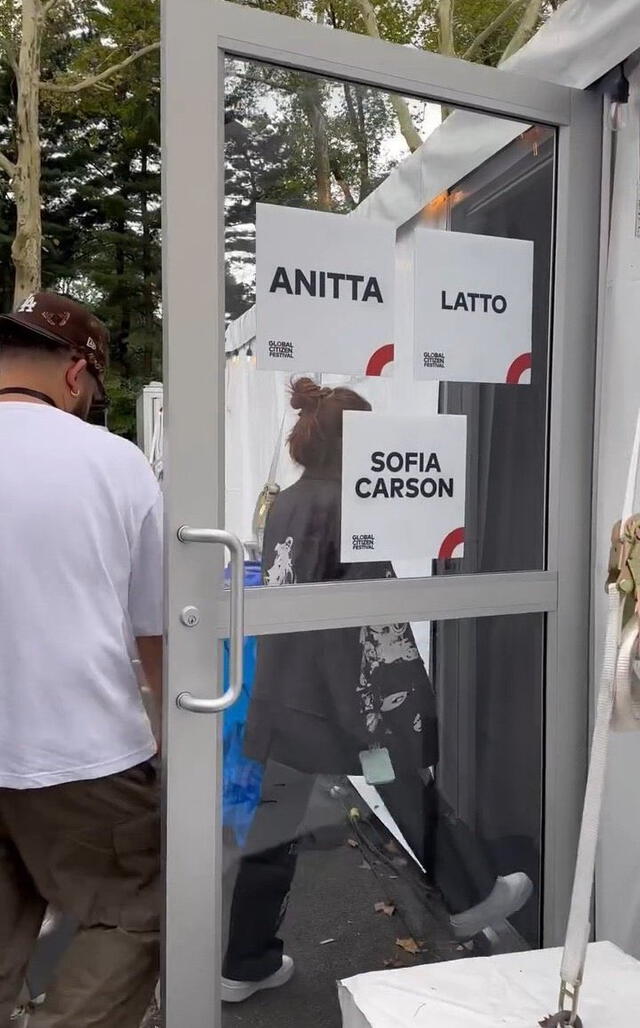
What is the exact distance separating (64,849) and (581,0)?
2240 mm

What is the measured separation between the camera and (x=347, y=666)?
1.95 meters

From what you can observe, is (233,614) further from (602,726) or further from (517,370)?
(517,370)

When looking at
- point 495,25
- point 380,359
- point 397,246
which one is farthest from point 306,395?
point 495,25

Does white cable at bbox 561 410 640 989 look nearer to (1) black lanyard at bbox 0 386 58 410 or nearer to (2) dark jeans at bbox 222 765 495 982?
(2) dark jeans at bbox 222 765 495 982

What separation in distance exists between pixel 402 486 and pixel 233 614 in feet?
1.74

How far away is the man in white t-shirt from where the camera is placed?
5.52ft

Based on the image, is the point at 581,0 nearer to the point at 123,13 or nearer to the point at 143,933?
the point at 143,933

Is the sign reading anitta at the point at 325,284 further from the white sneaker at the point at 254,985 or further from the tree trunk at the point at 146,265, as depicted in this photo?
the tree trunk at the point at 146,265

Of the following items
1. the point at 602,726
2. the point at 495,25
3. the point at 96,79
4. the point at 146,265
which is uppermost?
the point at 96,79

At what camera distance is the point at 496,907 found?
6.93 ft

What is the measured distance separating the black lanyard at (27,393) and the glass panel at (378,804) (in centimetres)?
72

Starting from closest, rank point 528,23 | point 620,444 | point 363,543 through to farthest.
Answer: point 363,543, point 620,444, point 528,23

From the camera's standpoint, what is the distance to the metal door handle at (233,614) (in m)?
1.67

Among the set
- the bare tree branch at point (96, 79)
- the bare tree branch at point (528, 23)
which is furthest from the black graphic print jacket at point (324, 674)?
the bare tree branch at point (96, 79)
